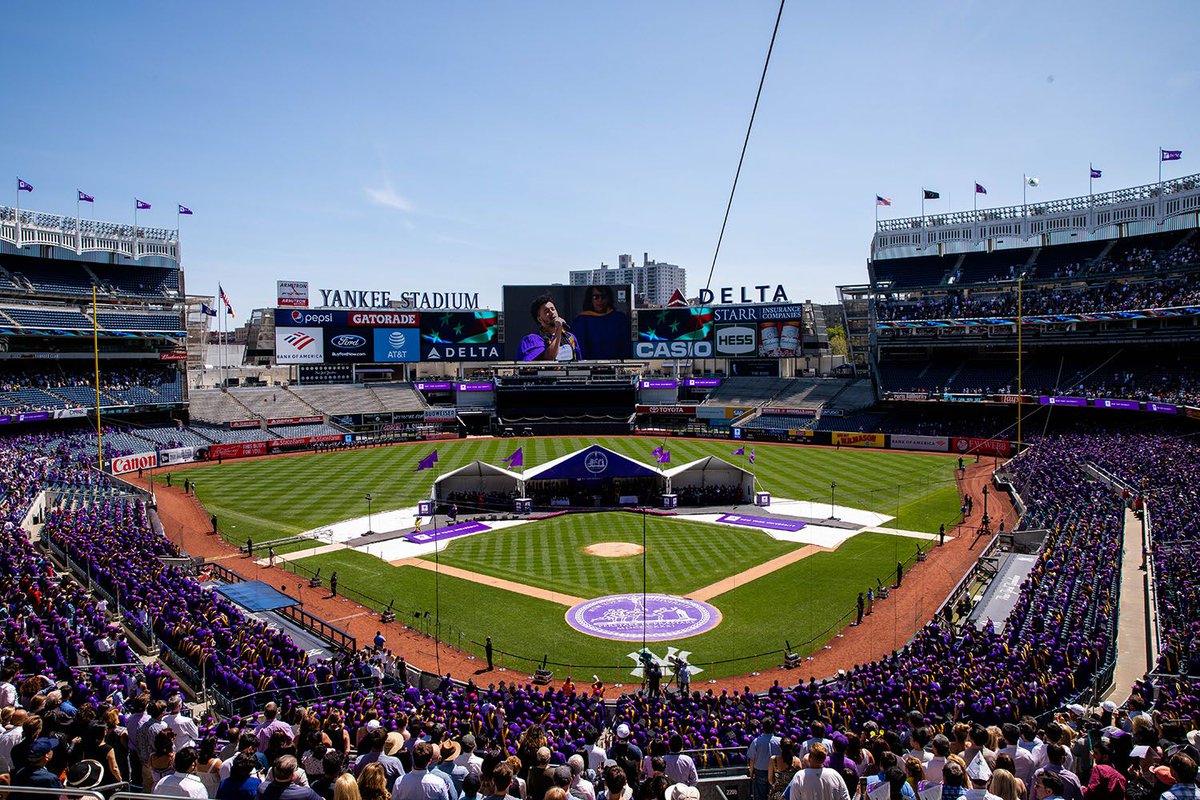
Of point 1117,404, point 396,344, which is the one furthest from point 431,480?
point 1117,404

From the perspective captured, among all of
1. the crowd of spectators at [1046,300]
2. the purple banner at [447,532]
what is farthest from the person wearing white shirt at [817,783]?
the crowd of spectators at [1046,300]

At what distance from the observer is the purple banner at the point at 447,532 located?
32688 millimetres

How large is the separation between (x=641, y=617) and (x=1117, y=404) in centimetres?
4286

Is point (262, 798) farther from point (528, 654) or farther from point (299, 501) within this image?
point (299, 501)

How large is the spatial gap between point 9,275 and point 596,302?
49.7 meters

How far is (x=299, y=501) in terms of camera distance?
4109 centimetres

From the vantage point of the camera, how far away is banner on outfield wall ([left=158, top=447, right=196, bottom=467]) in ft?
177

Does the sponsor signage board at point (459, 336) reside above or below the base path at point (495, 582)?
above

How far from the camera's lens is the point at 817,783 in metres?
6.41

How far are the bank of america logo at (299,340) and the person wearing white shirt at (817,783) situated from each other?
7545 centimetres

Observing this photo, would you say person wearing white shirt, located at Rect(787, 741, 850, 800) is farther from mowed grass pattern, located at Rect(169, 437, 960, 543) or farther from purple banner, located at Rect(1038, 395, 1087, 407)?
purple banner, located at Rect(1038, 395, 1087, 407)

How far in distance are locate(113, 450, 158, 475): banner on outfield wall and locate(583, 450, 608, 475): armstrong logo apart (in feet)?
109

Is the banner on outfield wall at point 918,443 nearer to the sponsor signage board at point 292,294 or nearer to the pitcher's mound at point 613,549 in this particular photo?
the pitcher's mound at point 613,549

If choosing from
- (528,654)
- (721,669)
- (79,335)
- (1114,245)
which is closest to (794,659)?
(721,669)
